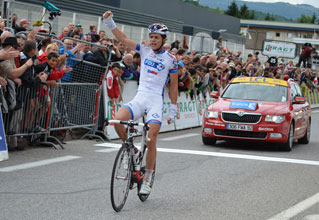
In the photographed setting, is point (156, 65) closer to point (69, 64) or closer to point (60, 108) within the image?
point (60, 108)

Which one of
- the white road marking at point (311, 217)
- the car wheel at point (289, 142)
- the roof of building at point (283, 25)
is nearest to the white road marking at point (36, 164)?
the white road marking at point (311, 217)

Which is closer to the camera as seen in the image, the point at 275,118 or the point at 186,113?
the point at 275,118

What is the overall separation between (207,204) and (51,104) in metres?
5.52

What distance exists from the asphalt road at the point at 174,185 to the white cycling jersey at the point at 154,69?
140 cm

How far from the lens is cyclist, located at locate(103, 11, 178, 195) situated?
7617mm

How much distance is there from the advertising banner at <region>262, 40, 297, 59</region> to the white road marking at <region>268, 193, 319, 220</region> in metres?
28.1

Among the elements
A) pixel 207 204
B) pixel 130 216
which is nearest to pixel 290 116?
pixel 207 204

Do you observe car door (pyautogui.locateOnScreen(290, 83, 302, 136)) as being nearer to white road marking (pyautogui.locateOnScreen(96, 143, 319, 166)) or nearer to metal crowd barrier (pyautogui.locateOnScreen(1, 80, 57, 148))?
white road marking (pyautogui.locateOnScreen(96, 143, 319, 166))

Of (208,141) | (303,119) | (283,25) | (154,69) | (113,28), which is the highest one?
(283,25)

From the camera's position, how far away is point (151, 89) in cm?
782

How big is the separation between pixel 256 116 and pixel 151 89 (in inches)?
256

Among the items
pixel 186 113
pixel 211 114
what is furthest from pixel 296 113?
pixel 186 113

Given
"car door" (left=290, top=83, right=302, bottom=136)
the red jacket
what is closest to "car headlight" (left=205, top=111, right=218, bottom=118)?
"car door" (left=290, top=83, right=302, bottom=136)

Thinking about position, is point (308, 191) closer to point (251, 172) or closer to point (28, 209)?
point (251, 172)
